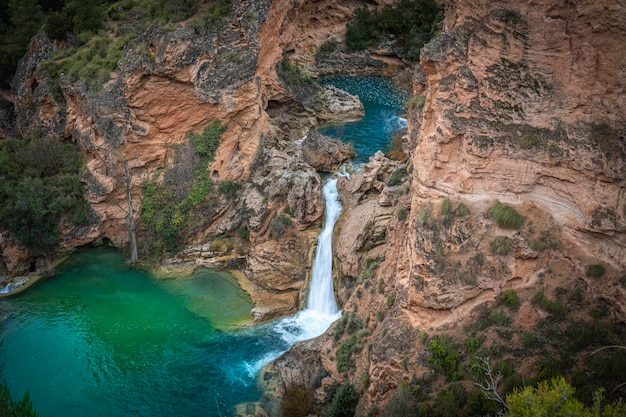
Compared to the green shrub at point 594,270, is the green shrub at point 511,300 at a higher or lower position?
lower

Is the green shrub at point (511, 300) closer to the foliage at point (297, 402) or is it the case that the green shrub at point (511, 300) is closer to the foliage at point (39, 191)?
the foliage at point (297, 402)

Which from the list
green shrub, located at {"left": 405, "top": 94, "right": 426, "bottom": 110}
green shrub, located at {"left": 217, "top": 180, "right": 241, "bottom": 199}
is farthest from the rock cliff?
green shrub, located at {"left": 217, "top": 180, "right": 241, "bottom": 199}

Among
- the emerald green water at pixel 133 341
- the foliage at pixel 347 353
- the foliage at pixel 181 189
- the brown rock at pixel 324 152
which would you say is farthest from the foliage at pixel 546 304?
the foliage at pixel 181 189

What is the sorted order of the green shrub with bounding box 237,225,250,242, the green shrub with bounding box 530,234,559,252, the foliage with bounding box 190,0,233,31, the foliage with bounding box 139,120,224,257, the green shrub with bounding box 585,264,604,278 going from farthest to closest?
the foliage with bounding box 139,120,224,257
the green shrub with bounding box 237,225,250,242
the foliage with bounding box 190,0,233,31
the green shrub with bounding box 530,234,559,252
the green shrub with bounding box 585,264,604,278

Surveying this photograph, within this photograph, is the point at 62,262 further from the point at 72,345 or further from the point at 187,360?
the point at 187,360

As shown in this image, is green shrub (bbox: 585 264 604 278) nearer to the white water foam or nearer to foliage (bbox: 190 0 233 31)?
the white water foam

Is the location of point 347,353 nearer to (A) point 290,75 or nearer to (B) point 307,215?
(B) point 307,215
